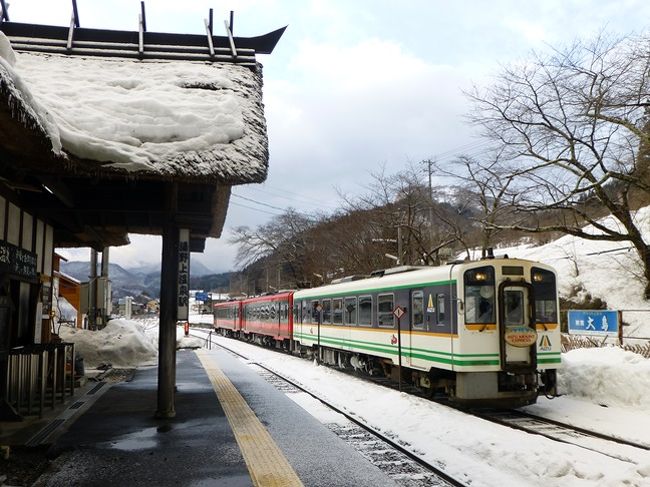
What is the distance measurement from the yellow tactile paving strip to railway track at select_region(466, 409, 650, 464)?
3783 millimetres

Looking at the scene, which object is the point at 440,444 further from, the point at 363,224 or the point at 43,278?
the point at 363,224

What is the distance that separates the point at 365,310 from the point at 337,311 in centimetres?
233

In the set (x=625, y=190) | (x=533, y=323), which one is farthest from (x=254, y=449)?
(x=625, y=190)

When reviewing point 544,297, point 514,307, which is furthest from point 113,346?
point 544,297

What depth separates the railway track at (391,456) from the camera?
585 cm

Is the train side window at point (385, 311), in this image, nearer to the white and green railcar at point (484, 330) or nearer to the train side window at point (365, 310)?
the train side window at point (365, 310)

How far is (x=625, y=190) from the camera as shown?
19297 millimetres

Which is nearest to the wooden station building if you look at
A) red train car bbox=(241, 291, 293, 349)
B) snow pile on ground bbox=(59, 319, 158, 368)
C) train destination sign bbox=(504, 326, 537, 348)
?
snow pile on ground bbox=(59, 319, 158, 368)

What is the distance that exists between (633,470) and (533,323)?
4.44m

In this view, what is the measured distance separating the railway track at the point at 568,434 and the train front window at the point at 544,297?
1.74 meters

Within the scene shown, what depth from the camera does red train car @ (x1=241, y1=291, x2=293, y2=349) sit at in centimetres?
2317

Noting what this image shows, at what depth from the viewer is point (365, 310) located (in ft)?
46.6

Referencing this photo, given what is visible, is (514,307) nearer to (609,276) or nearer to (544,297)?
(544,297)

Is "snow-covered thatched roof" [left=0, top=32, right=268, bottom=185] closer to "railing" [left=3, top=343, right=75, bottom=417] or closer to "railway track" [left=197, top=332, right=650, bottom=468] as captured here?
"railing" [left=3, top=343, right=75, bottom=417]
